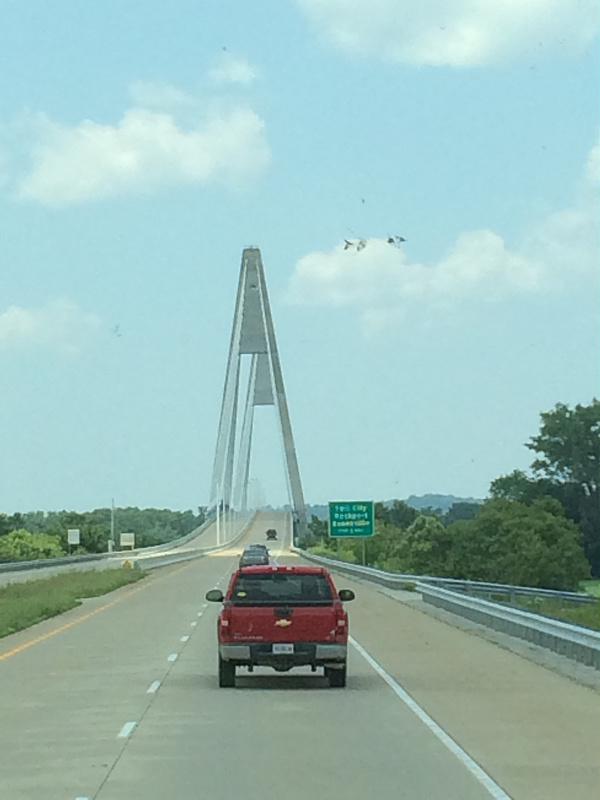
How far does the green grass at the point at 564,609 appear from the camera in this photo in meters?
40.1

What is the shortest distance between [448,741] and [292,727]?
1.98 meters

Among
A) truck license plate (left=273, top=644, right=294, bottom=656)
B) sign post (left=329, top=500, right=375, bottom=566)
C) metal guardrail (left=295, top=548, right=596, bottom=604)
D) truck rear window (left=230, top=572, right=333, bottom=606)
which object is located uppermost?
sign post (left=329, top=500, right=375, bottom=566)

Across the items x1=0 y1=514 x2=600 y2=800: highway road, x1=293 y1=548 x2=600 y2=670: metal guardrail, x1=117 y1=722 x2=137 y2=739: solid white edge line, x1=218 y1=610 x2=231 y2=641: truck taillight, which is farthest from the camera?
x1=293 y1=548 x2=600 y2=670: metal guardrail

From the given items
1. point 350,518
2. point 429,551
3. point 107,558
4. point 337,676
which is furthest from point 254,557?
point 429,551

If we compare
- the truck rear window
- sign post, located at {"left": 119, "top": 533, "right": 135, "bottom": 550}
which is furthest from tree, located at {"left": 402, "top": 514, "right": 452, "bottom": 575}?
the truck rear window

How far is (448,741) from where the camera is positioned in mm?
14742

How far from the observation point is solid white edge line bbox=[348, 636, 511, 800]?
1167 cm

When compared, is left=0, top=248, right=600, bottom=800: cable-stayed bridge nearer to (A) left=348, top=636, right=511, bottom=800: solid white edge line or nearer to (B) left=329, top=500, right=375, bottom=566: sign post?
(A) left=348, top=636, right=511, bottom=800: solid white edge line

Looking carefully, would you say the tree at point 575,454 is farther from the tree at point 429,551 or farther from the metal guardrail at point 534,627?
the metal guardrail at point 534,627

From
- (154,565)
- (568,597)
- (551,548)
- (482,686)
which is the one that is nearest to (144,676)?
(482,686)

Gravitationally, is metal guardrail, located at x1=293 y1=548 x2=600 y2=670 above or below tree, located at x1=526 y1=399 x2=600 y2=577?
below

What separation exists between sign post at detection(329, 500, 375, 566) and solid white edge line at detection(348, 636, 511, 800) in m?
55.2

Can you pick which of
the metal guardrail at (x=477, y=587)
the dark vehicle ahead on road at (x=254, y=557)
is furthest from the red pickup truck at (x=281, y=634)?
the dark vehicle ahead on road at (x=254, y=557)

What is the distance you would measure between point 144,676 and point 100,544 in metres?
169
